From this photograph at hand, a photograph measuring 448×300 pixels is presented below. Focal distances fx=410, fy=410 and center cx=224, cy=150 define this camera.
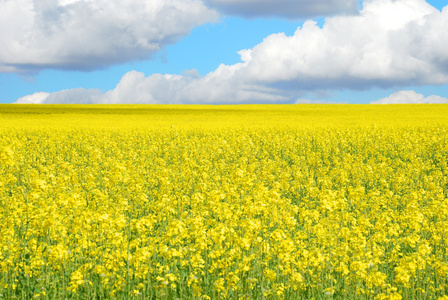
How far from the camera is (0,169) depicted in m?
18.9

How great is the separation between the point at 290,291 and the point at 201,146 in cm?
1973

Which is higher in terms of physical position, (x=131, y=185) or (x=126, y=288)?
(x=131, y=185)

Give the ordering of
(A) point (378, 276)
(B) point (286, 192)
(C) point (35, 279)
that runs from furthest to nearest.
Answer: (B) point (286, 192) → (C) point (35, 279) → (A) point (378, 276)

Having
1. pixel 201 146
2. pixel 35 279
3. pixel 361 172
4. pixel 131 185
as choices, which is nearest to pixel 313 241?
pixel 131 185

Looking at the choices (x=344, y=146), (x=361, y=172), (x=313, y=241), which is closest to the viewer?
(x=313, y=241)

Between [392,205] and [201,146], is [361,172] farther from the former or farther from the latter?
[201,146]

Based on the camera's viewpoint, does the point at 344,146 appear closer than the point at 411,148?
No

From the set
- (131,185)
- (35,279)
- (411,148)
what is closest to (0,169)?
(131,185)

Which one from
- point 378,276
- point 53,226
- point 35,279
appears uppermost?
point 53,226

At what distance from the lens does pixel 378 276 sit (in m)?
6.32

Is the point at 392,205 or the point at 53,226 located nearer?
the point at 53,226

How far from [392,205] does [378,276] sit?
7.19m

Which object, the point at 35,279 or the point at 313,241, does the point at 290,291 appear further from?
the point at 35,279

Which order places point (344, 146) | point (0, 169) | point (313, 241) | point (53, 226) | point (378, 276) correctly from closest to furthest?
point (378, 276), point (53, 226), point (313, 241), point (0, 169), point (344, 146)
